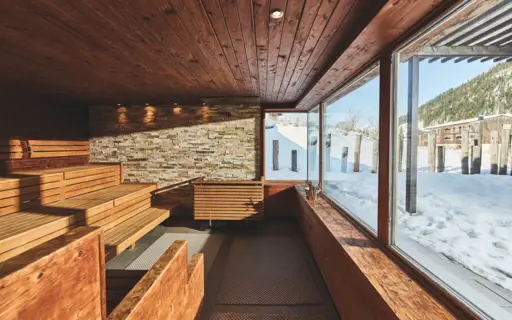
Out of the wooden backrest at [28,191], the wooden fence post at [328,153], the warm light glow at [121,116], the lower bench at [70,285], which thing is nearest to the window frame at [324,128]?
the wooden fence post at [328,153]

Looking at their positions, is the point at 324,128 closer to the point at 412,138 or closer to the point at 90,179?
the point at 412,138

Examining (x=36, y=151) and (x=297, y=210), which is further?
(x=297, y=210)

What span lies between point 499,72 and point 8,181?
454cm

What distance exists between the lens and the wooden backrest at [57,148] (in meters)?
4.49

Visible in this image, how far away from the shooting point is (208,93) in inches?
186

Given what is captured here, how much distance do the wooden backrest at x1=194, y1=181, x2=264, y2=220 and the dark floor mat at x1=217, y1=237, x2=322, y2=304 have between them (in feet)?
2.32

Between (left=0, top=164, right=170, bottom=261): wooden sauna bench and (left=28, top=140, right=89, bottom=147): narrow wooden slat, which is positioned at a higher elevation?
(left=28, top=140, right=89, bottom=147): narrow wooden slat

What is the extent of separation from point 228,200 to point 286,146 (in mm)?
2120

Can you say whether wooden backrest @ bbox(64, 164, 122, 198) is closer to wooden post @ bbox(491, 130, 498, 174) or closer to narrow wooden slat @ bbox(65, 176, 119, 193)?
narrow wooden slat @ bbox(65, 176, 119, 193)

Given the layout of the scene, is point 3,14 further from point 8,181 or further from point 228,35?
point 8,181

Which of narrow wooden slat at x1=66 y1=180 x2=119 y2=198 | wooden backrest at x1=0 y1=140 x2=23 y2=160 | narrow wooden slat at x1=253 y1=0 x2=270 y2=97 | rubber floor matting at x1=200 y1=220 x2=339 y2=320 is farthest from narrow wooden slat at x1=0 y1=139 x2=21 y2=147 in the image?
narrow wooden slat at x1=253 y1=0 x2=270 y2=97

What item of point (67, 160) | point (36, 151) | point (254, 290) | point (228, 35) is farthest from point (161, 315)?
point (67, 160)

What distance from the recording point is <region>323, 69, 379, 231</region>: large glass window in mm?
2549

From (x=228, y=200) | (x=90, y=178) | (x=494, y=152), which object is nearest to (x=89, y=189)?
(x=90, y=178)
